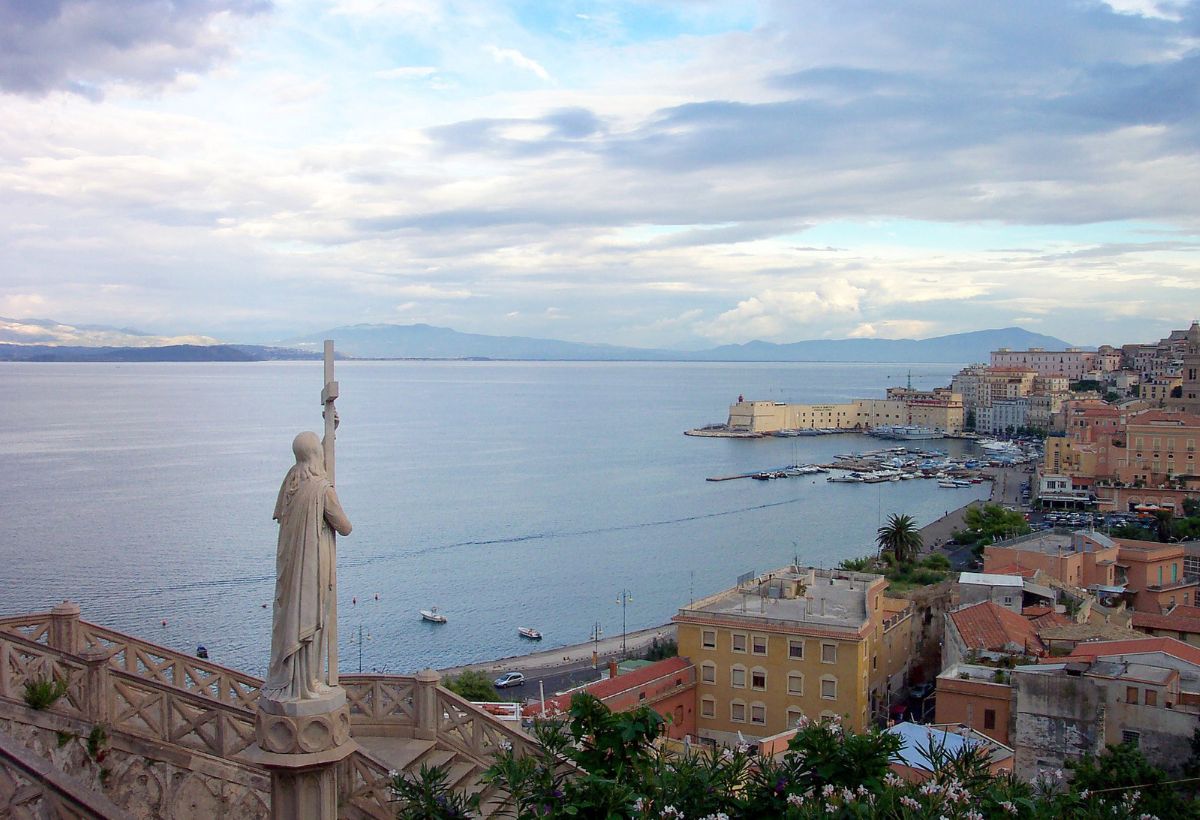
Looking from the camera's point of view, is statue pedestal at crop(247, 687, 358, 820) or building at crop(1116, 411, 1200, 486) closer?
statue pedestal at crop(247, 687, 358, 820)

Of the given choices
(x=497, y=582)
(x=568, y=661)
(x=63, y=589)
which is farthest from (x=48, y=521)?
(x=568, y=661)

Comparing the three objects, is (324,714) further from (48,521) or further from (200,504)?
(200,504)

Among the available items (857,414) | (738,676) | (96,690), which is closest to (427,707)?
(96,690)

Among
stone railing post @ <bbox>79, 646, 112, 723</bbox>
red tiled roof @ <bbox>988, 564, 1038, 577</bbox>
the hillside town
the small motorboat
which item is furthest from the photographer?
the small motorboat

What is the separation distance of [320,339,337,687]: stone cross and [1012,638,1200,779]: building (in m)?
13.6

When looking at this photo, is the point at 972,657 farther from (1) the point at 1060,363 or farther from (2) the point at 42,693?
(1) the point at 1060,363

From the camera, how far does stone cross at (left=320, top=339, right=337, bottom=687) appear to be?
4496 millimetres

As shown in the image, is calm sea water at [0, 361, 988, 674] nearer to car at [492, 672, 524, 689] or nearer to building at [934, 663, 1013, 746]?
car at [492, 672, 524, 689]

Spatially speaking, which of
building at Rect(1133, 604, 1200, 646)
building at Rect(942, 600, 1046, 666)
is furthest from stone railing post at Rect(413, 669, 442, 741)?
building at Rect(1133, 604, 1200, 646)

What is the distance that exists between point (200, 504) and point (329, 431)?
63.9m

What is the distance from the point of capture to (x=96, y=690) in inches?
276

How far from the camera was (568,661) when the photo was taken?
33500 mm

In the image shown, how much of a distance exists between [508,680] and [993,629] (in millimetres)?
13841

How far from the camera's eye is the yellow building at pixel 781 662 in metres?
22.4
